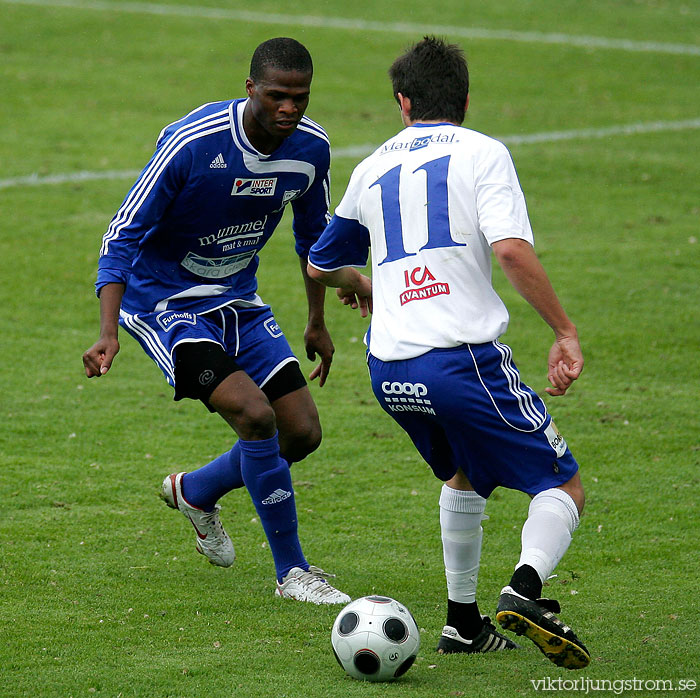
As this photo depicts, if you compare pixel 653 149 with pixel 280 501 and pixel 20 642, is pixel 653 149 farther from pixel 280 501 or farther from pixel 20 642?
pixel 20 642

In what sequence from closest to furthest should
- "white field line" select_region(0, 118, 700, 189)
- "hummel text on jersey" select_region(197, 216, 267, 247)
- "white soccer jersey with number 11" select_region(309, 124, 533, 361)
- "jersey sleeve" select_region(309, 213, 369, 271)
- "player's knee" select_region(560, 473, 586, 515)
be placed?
"white soccer jersey with number 11" select_region(309, 124, 533, 361) → "player's knee" select_region(560, 473, 586, 515) → "jersey sleeve" select_region(309, 213, 369, 271) → "hummel text on jersey" select_region(197, 216, 267, 247) → "white field line" select_region(0, 118, 700, 189)

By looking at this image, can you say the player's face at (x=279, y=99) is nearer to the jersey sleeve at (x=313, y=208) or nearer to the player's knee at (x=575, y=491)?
the jersey sleeve at (x=313, y=208)

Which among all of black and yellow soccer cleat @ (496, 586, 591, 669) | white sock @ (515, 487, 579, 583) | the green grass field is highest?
white sock @ (515, 487, 579, 583)

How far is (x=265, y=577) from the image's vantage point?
5.21m

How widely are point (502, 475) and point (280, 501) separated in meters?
1.40

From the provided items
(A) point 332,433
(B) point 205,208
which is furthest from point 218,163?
(A) point 332,433

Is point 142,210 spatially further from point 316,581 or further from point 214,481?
point 316,581

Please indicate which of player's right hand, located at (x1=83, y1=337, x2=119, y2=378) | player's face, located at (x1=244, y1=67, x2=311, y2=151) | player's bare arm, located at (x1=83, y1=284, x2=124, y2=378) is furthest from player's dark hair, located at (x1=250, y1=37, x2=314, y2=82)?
player's right hand, located at (x1=83, y1=337, x2=119, y2=378)

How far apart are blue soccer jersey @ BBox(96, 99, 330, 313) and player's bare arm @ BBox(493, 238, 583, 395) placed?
1711mm

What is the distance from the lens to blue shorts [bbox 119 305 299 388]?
4945 mm

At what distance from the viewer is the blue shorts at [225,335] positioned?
495cm

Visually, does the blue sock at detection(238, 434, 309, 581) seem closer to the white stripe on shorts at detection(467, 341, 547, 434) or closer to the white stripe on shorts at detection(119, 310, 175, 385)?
the white stripe on shorts at detection(119, 310, 175, 385)

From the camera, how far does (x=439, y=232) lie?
3773 millimetres

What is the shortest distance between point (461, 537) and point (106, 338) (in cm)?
163
